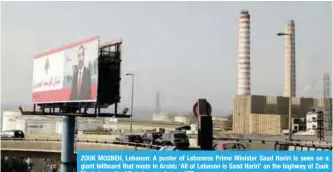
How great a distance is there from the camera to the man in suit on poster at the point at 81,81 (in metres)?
28.9

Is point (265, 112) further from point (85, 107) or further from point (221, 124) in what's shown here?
point (85, 107)

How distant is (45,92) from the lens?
34188 millimetres

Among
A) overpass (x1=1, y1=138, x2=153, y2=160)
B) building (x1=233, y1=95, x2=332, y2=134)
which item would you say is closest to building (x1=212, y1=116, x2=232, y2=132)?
building (x1=233, y1=95, x2=332, y2=134)

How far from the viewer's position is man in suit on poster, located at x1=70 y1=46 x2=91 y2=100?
28938 millimetres

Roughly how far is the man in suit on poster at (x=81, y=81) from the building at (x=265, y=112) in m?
54.6

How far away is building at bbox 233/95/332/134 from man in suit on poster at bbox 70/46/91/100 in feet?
179

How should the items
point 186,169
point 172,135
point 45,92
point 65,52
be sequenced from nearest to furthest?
point 186,169
point 65,52
point 45,92
point 172,135

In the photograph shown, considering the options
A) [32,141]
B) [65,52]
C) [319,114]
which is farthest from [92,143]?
[319,114]

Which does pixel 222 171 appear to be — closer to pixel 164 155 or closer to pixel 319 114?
pixel 164 155

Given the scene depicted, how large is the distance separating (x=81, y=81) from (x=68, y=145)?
3680 mm

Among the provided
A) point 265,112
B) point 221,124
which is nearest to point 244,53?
point 221,124

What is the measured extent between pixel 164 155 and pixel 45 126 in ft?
327

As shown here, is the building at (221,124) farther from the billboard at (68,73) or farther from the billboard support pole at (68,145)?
the billboard support pole at (68,145)

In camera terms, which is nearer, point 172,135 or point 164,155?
point 164,155
